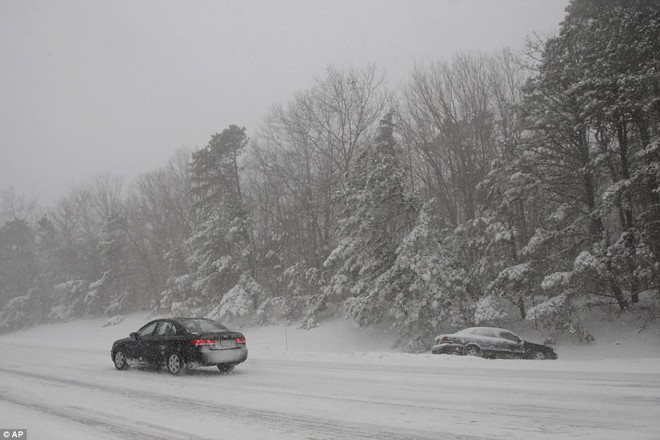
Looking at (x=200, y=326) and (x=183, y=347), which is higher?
(x=200, y=326)

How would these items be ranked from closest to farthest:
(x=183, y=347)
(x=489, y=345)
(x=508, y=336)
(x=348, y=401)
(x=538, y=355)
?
(x=348, y=401) < (x=183, y=347) < (x=489, y=345) < (x=508, y=336) < (x=538, y=355)

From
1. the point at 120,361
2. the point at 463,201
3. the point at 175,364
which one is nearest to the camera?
the point at 175,364

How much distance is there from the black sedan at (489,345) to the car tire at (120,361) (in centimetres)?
1103

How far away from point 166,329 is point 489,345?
37.3ft

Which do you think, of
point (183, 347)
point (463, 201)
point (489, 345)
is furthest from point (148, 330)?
point (463, 201)

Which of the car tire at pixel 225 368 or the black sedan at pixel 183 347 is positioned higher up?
the black sedan at pixel 183 347

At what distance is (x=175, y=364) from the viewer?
11.8 m

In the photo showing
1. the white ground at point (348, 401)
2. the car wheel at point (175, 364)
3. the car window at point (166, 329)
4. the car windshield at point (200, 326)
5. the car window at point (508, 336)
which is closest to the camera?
the white ground at point (348, 401)

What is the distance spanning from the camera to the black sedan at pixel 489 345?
55.4 ft

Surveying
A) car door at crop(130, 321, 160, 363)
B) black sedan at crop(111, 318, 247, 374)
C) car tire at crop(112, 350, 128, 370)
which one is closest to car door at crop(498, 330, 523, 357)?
black sedan at crop(111, 318, 247, 374)

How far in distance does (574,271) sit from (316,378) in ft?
42.4

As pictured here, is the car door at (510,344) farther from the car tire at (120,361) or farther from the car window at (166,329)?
the car tire at (120,361)

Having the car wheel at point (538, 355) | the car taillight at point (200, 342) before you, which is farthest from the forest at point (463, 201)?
the car taillight at point (200, 342)

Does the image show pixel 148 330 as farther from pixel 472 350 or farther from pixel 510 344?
pixel 510 344
